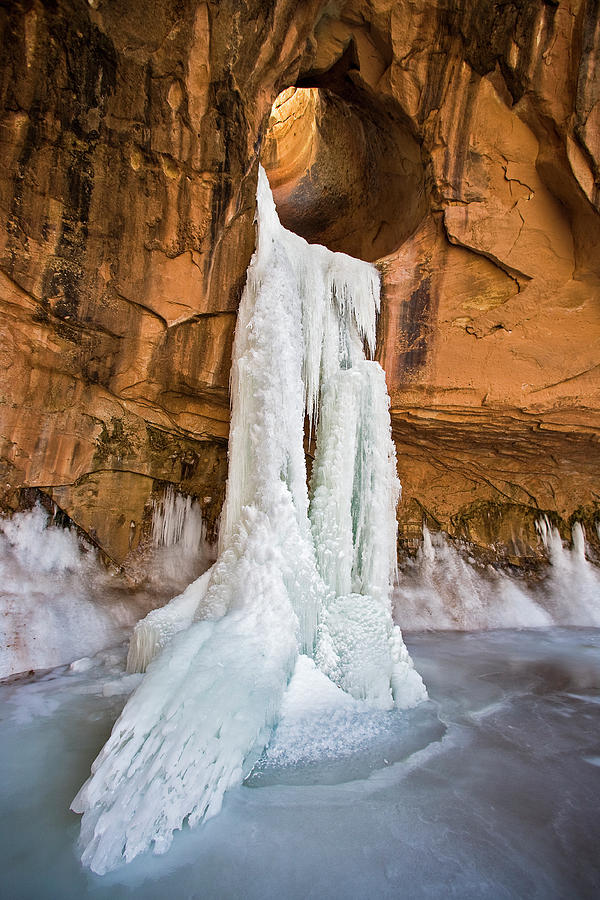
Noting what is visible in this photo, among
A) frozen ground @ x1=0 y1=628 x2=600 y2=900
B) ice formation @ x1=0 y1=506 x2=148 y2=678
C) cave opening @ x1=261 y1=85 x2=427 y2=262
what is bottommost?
frozen ground @ x1=0 y1=628 x2=600 y2=900

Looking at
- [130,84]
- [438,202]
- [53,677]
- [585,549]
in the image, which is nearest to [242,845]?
[53,677]

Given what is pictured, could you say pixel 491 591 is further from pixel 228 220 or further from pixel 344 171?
pixel 344 171

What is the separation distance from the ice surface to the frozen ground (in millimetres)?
3352

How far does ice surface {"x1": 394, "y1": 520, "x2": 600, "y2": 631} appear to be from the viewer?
25.0 feet

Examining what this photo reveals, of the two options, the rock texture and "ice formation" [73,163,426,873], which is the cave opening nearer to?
the rock texture

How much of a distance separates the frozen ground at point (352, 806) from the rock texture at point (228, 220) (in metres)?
3.08

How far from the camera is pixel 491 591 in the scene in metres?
8.04

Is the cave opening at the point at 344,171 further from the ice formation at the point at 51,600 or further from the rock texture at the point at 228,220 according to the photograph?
the ice formation at the point at 51,600

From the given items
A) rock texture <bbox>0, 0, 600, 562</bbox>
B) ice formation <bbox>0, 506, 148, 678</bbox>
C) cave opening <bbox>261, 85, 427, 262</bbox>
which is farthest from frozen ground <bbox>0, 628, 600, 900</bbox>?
cave opening <bbox>261, 85, 427, 262</bbox>

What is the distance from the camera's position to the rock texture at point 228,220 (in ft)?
14.5

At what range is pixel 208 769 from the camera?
2.53 m

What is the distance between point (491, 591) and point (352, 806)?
20.5 feet

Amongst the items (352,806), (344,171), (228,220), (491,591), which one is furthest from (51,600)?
(344,171)

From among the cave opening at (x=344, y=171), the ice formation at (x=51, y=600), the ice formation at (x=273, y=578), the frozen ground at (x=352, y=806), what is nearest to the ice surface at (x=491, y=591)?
the ice formation at (x=273, y=578)
